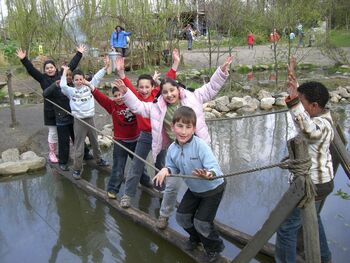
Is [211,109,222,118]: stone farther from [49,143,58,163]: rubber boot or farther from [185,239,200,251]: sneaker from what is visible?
[185,239,200,251]: sneaker

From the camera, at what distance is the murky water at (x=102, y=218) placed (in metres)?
3.98

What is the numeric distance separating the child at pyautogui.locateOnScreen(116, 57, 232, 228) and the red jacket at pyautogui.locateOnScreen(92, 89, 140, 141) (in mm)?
659

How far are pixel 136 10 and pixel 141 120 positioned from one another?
39.5ft

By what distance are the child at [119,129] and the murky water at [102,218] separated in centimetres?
35

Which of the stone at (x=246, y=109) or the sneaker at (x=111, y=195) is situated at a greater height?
the stone at (x=246, y=109)

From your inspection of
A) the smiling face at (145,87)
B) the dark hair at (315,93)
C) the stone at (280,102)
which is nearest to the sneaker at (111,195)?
the smiling face at (145,87)

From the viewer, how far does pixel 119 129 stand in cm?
487

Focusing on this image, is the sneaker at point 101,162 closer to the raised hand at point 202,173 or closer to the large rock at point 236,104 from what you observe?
the raised hand at point 202,173

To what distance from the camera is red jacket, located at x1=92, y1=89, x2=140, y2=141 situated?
4805 millimetres

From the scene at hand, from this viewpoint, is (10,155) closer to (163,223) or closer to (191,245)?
(163,223)

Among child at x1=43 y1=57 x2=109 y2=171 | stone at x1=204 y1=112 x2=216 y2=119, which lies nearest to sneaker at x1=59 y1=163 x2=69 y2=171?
child at x1=43 y1=57 x2=109 y2=171

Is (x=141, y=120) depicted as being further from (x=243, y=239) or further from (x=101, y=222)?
(x=243, y=239)

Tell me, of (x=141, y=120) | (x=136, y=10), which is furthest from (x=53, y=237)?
(x=136, y=10)

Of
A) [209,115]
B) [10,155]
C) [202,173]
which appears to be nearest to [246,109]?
[209,115]
